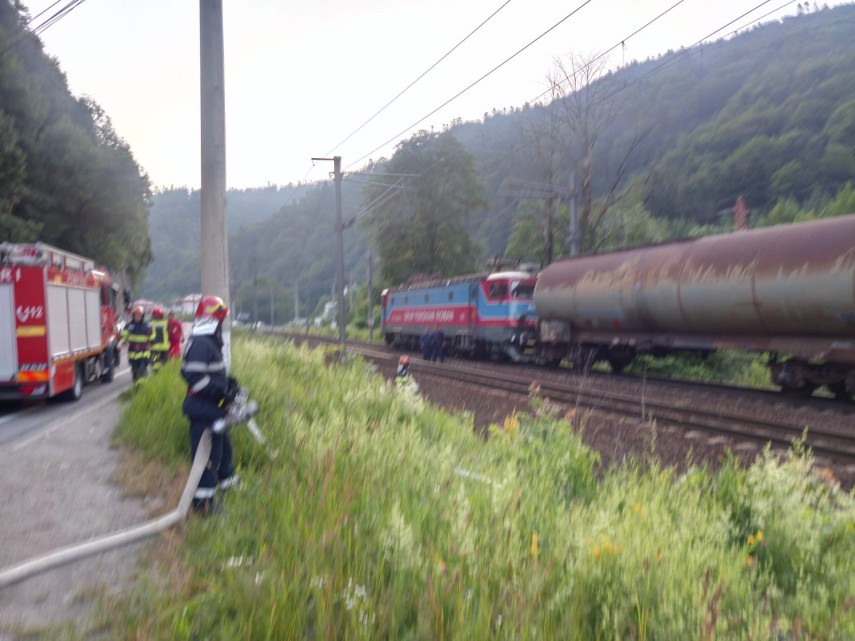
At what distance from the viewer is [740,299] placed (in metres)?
14.6

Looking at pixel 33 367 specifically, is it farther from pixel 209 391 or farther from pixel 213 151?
pixel 209 391

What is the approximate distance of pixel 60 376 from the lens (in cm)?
1327

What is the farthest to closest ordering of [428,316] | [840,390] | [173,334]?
1. [428,316]
2. [173,334]
3. [840,390]

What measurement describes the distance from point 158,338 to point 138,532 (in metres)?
10.3

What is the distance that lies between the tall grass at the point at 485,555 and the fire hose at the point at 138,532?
0.92ft

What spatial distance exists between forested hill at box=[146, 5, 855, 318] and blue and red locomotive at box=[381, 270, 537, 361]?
138 inches

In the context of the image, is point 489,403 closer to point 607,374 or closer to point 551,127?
point 607,374

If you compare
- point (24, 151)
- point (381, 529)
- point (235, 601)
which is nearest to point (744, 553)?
point (381, 529)

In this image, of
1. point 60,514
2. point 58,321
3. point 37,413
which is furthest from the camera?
point 58,321

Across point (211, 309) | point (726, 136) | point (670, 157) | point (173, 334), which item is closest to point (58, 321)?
point (173, 334)

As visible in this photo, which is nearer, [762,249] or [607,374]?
[762,249]

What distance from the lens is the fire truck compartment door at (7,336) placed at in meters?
12.3

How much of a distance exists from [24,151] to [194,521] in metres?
36.0

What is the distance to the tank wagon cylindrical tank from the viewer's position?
12.9 m
